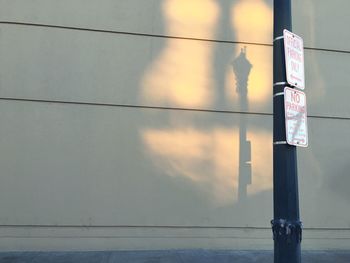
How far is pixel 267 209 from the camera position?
7945 mm

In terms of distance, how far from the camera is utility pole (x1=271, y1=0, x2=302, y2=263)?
167 inches

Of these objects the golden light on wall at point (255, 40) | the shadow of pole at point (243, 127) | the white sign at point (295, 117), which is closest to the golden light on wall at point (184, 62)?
the golden light on wall at point (255, 40)

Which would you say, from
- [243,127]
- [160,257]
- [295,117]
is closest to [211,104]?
[243,127]

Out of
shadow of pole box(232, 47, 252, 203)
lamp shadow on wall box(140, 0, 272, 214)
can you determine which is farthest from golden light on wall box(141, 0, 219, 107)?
shadow of pole box(232, 47, 252, 203)

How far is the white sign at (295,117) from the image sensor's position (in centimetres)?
436

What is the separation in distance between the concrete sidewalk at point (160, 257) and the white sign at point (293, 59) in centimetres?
350

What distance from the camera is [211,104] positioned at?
7949 millimetres

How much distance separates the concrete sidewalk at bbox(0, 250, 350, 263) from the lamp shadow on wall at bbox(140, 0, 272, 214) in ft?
3.03

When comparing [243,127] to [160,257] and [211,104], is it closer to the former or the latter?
[211,104]

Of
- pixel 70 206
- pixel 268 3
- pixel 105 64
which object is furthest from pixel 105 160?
pixel 268 3

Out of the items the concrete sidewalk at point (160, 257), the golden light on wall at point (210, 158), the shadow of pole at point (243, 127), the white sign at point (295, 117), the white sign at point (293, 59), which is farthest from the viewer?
the shadow of pole at point (243, 127)

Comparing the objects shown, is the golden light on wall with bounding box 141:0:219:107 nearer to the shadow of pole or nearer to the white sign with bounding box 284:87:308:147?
the shadow of pole

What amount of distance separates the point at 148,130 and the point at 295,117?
365 centimetres

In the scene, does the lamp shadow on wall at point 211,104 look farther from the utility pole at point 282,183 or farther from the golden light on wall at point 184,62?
the utility pole at point 282,183
